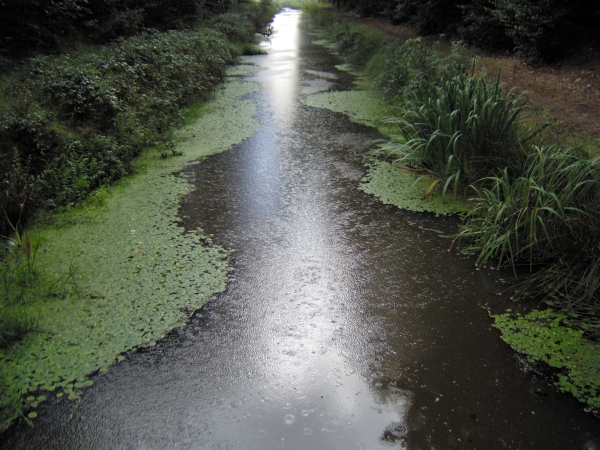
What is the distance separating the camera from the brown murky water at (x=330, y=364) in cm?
193

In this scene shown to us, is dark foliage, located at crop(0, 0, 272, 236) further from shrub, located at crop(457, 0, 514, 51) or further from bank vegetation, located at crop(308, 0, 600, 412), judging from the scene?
shrub, located at crop(457, 0, 514, 51)

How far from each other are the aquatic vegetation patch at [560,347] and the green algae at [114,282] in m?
1.61

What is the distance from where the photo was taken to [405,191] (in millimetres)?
4141

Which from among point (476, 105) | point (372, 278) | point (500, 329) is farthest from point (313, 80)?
point (500, 329)

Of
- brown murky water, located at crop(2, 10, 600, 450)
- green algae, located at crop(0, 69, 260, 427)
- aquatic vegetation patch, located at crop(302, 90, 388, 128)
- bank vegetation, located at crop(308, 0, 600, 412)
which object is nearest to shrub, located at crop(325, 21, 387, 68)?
aquatic vegetation patch, located at crop(302, 90, 388, 128)

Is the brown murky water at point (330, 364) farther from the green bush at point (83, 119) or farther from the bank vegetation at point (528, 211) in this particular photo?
the green bush at point (83, 119)

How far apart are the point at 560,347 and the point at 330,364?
111 centimetres

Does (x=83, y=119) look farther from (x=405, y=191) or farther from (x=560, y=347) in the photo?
(x=560, y=347)

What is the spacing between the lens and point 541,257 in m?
2.99

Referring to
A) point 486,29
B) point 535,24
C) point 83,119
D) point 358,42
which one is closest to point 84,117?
point 83,119

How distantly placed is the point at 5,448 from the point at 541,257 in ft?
9.55

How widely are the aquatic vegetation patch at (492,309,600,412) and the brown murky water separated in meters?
0.07

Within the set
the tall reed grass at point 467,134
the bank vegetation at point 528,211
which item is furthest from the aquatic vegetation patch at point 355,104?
the tall reed grass at point 467,134

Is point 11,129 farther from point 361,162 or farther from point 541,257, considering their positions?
point 541,257
